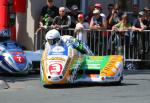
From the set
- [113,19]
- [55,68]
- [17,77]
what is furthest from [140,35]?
[55,68]

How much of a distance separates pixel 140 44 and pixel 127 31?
1.94 ft

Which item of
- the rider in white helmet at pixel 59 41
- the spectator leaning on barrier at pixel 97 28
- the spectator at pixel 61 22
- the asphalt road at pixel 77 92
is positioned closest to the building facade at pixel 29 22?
the spectator at pixel 61 22

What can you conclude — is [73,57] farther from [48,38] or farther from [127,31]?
[127,31]

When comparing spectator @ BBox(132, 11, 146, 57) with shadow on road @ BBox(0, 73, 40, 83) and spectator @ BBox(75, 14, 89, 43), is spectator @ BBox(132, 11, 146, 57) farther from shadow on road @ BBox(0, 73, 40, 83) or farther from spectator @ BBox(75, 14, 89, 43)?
shadow on road @ BBox(0, 73, 40, 83)

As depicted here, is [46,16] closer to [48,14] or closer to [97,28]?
[48,14]

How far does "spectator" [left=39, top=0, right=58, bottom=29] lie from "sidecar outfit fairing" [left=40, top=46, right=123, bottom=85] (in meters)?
4.53

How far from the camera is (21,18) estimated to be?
20156 mm

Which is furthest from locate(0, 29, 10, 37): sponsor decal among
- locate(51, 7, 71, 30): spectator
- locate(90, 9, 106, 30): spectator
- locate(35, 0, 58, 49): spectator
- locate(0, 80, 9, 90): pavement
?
locate(0, 80, 9, 90): pavement

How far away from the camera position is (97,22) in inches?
724

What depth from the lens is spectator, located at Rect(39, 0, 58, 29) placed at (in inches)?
733

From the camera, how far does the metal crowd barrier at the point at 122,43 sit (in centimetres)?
1836

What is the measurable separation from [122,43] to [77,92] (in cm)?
598

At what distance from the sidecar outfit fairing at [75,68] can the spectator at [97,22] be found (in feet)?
13.4

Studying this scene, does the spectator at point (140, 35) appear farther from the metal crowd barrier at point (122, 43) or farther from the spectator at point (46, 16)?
the spectator at point (46, 16)
